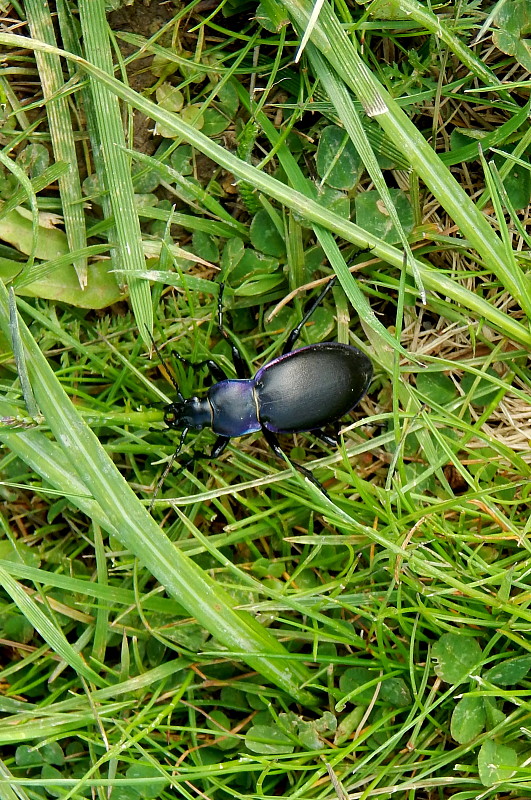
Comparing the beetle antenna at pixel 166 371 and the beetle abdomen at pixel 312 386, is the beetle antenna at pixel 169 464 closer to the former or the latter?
the beetle antenna at pixel 166 371

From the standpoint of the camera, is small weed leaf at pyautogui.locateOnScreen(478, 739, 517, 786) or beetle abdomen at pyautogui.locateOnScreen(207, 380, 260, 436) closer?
small weed leaf at pyautogui.locateOnScreen(478, 739, 517, 786)

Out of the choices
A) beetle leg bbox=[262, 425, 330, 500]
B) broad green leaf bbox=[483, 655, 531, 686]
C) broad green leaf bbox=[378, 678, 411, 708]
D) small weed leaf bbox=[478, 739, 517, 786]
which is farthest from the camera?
beetle leg bbox=[262, 425, 330, 500]

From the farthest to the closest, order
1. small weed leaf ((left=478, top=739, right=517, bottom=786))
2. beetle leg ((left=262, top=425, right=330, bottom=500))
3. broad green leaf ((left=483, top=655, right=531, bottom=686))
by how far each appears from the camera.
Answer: beetle leg ((left=262, top=425, right=330, bottom=500)) → broad green leaf ((left=483, top=655, right=531, bottom=686)) → small weed leaf ((left=478, top=739, right=517, bottom=786))

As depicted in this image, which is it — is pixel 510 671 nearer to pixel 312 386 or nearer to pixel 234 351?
pixel 312 386

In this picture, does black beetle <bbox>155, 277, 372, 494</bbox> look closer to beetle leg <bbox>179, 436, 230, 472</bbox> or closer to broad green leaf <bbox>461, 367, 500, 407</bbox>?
beetle leg <bbox>179, 436, 230, 472</bbox>

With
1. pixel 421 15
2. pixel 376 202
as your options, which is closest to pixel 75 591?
pixel 376 202

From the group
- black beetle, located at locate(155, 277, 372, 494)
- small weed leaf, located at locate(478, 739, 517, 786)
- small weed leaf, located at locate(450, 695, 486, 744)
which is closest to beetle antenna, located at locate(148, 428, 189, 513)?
black beetle, located at locate(155, 277, 372, 494)

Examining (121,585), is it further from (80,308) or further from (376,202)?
(376,202)
